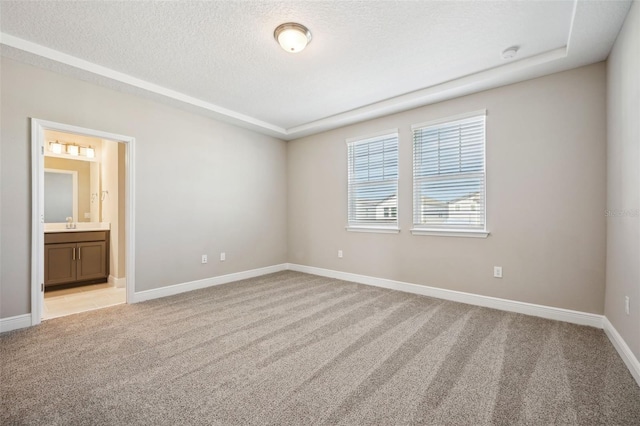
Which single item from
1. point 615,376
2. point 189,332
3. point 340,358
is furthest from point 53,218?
point 615,376

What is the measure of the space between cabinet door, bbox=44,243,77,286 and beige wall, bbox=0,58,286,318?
5.07 feet

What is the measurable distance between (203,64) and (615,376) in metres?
4.40

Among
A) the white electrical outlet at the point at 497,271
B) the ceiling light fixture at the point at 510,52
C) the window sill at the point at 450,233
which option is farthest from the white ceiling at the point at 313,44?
the white electrical outlet at the point at 497,271

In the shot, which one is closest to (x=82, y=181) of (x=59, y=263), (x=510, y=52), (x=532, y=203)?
(x=59, y=263)

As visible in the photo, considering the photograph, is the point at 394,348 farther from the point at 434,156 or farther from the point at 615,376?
the point at 434,156

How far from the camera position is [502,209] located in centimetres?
329

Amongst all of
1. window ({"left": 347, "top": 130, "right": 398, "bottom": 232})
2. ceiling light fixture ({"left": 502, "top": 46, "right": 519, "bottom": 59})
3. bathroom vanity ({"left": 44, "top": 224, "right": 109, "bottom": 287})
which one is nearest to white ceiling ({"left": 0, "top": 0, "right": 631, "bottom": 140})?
ceiling light fixture ({"left": 502, "top": 46, "right": 519, "bottom": 59})

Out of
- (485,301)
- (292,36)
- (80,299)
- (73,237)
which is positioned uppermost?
(292,36)

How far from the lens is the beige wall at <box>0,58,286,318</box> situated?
278cm

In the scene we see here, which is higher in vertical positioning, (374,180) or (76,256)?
(374,180)

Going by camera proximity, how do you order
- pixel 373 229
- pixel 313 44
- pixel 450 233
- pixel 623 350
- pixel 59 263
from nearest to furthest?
pixel 623 350
pixel 313 44
pixel 450 233
pixel 59 263
pixel 373 229

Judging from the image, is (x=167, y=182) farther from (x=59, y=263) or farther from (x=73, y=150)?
(x=73, y=150)

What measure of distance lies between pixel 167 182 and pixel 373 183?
3051 mm

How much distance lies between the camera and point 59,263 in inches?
164
